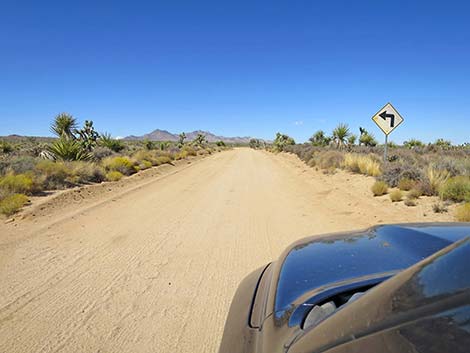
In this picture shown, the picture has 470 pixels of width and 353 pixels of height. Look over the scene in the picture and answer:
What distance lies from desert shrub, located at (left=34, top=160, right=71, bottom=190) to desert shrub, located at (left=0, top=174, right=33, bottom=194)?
81 centimetres

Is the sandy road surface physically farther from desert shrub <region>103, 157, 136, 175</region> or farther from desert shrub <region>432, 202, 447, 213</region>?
desert shrub <region>103, 157, 136, 175</region>

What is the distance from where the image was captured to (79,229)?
6.52m

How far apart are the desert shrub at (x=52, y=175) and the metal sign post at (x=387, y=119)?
1291 cm

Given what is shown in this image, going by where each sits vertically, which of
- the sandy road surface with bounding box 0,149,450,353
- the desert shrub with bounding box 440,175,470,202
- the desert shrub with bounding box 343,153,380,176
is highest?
the desert shrub with bounding box 343,153,380,176

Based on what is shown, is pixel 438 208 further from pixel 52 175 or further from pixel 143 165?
pixel 143 165

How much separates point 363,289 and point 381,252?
0.57 m

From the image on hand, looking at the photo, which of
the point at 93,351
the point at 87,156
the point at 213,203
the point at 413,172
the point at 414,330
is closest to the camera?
the point at 414,330

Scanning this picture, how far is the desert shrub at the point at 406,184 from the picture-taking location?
10.1m

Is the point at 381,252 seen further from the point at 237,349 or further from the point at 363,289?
the point at 237,349

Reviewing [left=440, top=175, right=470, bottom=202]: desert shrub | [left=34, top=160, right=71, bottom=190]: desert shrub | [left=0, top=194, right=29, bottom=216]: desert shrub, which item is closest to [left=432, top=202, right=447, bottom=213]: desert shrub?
[left=440, top=175, right=470, bottom=202]: desert shrub

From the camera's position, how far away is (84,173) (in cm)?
1286

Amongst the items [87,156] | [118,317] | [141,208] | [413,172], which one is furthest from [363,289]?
[87,156]

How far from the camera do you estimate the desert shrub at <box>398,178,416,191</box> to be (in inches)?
397

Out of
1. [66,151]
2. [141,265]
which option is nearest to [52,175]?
[66,151]
